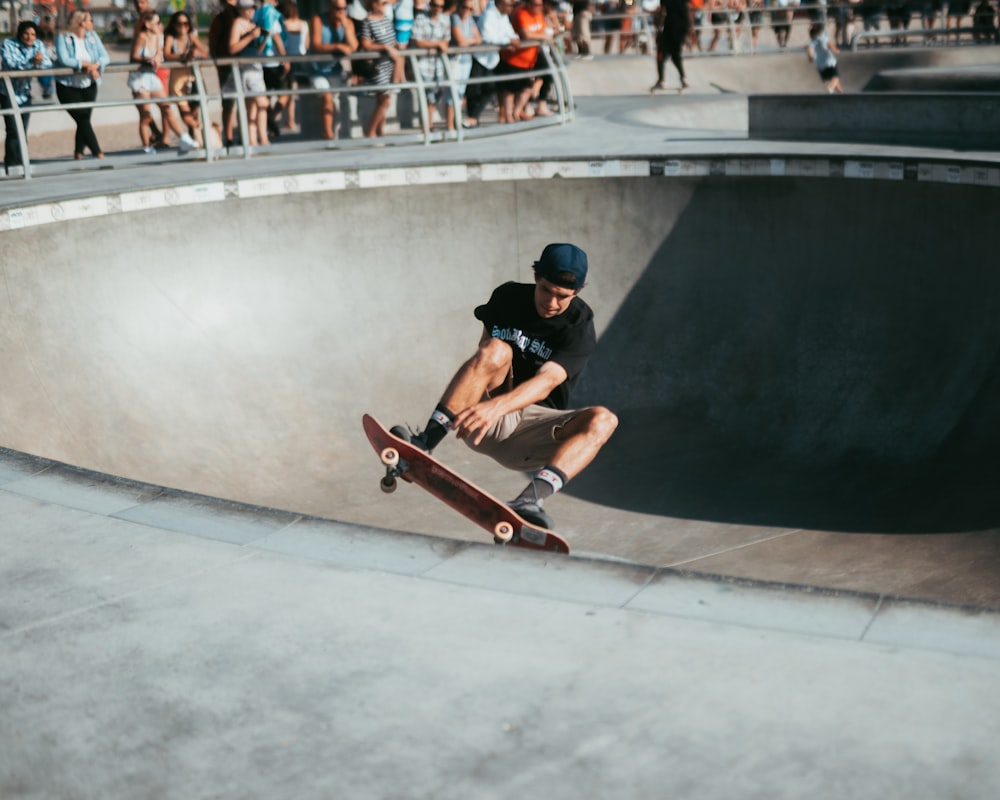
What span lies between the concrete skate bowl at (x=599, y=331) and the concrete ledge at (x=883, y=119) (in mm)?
2785

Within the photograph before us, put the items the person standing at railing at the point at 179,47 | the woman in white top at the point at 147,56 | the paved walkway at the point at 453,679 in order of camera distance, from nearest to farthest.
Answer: the paved walkway at the point at 453,679 < the woman in white top at the point at 147,56 < the person standing at railing at the point at 179,47

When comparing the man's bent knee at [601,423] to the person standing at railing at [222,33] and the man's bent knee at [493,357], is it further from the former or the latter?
the person standing at railing at [222,33]

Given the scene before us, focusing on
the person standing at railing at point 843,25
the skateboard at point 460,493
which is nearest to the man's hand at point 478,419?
the skateboard at point 460,493

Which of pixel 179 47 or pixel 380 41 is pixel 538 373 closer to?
pixel 380 41

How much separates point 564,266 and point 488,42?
1116 centimetres

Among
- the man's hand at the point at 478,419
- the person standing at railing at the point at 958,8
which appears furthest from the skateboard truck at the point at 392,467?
the person standing at railing at the point at 958,8

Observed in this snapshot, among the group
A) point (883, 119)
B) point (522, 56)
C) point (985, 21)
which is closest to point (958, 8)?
point (985, 21)

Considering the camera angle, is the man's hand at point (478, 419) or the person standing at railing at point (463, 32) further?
the person standing at railing at point (463, 32)

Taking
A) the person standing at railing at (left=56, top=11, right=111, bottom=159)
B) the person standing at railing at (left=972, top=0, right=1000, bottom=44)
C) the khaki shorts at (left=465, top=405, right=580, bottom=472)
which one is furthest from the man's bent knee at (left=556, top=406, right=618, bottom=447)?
the person standing at railing at (left=972, top=0, right=1000, bottom=44)

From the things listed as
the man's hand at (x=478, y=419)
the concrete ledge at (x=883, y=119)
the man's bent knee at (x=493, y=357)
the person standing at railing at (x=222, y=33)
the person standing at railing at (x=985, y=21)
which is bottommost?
the man's hand at (x=478, y=419)

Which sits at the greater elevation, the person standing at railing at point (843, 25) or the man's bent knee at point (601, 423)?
the person standing at railing at point (843, 25)

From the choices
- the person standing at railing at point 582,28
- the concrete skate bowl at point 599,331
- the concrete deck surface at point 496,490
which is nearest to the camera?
the concrete deck surface at point 496,490

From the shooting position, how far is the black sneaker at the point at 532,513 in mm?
6094

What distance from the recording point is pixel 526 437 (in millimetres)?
6887
